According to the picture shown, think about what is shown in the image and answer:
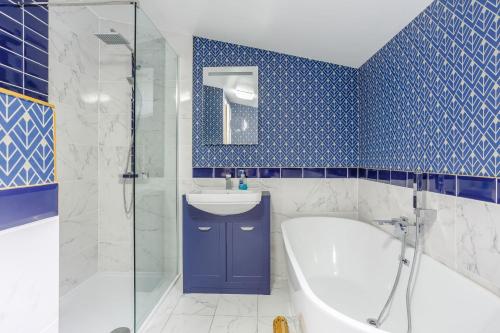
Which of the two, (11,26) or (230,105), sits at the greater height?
(230,105)

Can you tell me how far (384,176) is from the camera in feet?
7.44

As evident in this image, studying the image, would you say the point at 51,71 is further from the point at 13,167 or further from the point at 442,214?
the point at 442,214

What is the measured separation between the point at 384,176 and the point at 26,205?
7.43ft

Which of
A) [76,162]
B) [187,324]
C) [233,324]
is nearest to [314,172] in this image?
[233,324]

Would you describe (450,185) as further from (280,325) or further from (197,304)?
(197,304)

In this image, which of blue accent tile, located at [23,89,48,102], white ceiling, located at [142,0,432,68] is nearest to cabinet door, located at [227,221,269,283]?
white ceiling, located at [142,0,432,68]

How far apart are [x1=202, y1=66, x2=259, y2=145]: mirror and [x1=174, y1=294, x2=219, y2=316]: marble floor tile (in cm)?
140

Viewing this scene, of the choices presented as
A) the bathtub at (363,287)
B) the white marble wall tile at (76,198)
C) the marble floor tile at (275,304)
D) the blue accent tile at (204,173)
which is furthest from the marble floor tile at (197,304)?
the white marble wall tile at (76,198)

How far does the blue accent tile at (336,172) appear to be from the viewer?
2.84m

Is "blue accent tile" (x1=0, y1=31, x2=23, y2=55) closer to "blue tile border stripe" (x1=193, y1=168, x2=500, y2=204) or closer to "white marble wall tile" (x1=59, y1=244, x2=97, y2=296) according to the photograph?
"blue tile border stripe" (x1=193, y1=168, x2=500, y2=204)

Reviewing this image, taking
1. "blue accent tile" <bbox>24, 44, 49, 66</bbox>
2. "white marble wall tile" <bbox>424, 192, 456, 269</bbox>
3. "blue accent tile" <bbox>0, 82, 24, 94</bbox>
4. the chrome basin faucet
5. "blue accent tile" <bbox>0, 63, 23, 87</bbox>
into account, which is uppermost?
"blue accent tile" <bbox>24, 44, 49, 66</bbox>

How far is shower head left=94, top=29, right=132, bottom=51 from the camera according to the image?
98.6 inches

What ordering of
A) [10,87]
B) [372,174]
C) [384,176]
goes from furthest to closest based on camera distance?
1. [372,174]
2. [384,176]
3. [10,87]

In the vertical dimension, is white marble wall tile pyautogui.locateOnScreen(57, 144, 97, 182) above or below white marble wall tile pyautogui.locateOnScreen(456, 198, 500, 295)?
above
